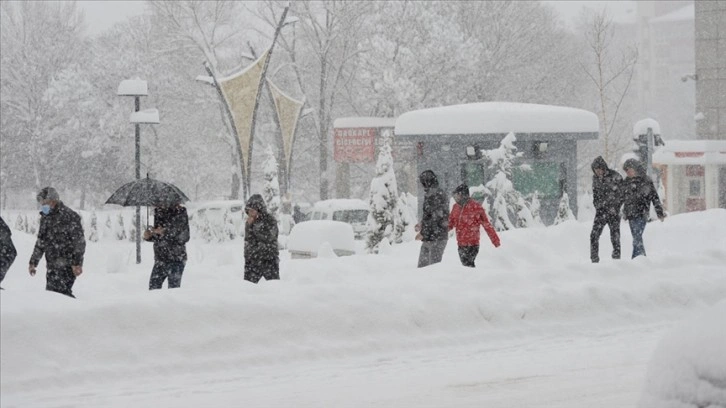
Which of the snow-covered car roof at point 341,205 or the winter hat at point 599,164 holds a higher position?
the winter hat at point 599,164

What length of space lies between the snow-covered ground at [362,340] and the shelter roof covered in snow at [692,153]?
24.7m

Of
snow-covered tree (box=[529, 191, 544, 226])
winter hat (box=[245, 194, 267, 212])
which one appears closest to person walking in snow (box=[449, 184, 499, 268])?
winter hat (box=[245, 194, 267, 212])

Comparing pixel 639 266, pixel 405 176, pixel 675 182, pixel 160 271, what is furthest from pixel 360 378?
pixel 405 176

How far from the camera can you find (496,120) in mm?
27453

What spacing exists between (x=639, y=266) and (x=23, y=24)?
52.6 metres

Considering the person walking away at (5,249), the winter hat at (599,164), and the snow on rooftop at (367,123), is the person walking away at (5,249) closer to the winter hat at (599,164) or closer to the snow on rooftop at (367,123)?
the winter hat at (599,164)

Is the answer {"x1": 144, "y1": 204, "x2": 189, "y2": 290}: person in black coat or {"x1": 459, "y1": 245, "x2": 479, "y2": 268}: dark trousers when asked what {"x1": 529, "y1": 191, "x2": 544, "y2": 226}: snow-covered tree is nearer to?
{"x1": 459, "y1": 245, "x2": 479, "y2": 268}: dark trousers

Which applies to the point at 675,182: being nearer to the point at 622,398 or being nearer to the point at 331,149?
the point at 331,149

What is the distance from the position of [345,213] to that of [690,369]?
28912mm

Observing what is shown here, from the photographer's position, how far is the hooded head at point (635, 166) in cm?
1515

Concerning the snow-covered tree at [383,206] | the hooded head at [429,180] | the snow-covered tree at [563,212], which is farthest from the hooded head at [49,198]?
the snow-covered tree at [563,212]

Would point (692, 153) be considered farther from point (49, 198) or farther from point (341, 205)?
point (49, 198)

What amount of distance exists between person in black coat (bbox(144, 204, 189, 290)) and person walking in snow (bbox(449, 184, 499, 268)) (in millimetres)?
3530

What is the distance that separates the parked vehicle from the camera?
110 ft
